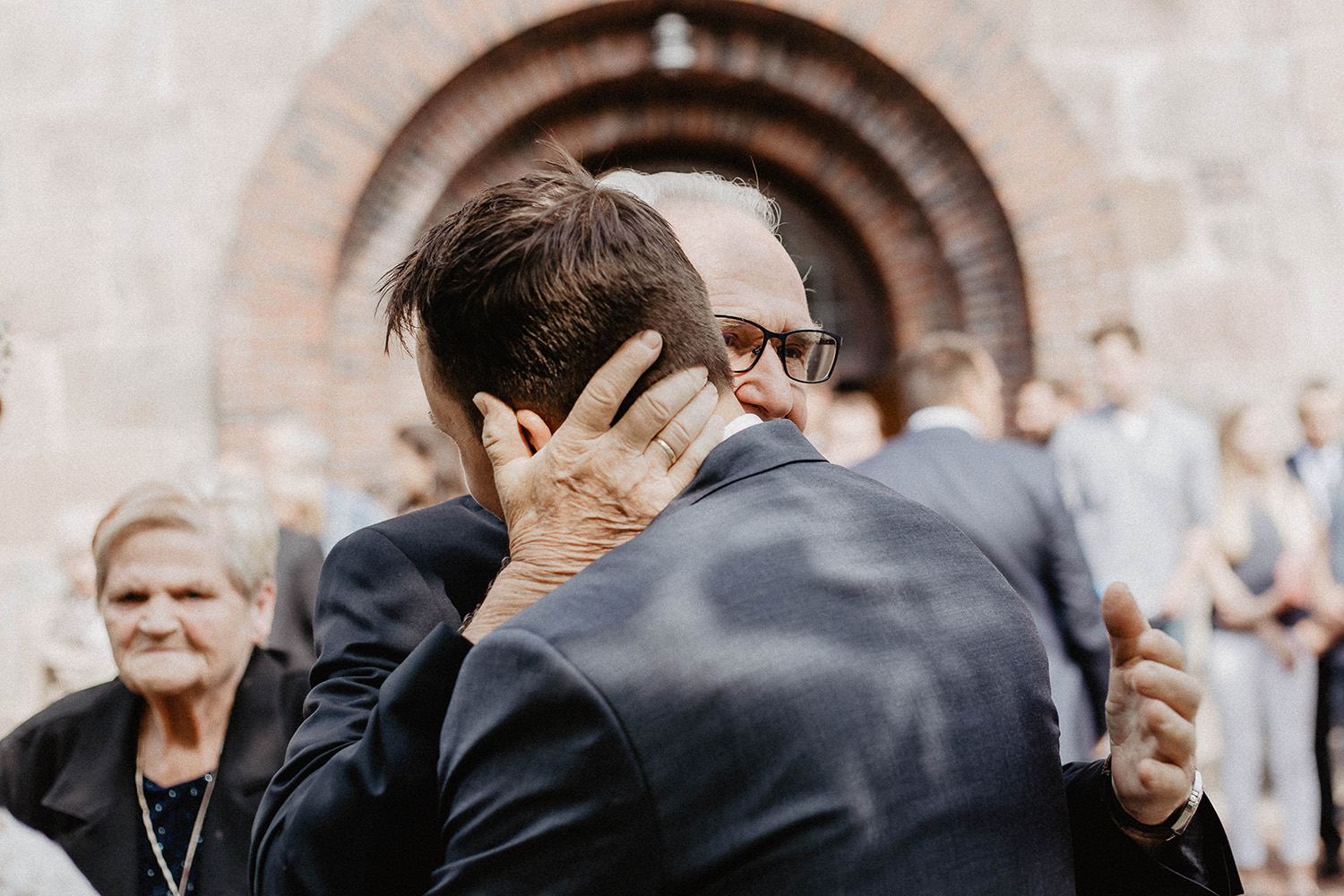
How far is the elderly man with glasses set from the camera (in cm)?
111

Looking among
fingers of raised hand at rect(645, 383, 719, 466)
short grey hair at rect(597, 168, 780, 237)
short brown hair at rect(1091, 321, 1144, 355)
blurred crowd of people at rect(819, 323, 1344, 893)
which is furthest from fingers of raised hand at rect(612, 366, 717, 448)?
short brown hair at rect(1091, 321, 1144, 355)

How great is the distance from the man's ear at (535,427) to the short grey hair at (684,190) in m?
0.79

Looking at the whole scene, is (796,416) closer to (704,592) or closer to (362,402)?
(704,592)

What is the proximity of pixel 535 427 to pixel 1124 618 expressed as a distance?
2.32 ft

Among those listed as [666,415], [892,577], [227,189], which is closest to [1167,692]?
[892,577]

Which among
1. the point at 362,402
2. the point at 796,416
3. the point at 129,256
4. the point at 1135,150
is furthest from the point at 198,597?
the point at 1135,150

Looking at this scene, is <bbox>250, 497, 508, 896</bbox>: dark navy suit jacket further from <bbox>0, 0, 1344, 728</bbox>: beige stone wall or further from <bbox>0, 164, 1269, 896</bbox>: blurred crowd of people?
<bbox>0, 0, 1344, 728</bbox>: beige stone wall

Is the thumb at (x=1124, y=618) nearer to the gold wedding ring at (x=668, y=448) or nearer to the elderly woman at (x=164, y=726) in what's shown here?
the gold wedding ring at (x=668, y=448)

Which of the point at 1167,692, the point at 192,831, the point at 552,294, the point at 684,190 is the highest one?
the point at 684,190

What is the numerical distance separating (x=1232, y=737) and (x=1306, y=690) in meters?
0.38

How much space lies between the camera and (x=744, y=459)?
4.02 feet

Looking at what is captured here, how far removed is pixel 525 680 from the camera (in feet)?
3.30

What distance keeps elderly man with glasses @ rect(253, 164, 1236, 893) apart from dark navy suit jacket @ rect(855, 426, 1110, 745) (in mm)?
2125

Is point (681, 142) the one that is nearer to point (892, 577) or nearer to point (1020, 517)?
point (1020, 517)
